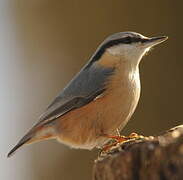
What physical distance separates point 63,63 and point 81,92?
0.90 meters

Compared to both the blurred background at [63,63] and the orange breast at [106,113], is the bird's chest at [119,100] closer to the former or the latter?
the orange breast at [106,113]

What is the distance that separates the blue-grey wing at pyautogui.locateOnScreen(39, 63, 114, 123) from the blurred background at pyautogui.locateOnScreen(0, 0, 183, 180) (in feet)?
1.73

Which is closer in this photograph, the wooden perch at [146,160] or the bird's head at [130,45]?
the wooden perch at [146,160]

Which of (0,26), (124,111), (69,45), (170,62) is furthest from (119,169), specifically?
(0,26)

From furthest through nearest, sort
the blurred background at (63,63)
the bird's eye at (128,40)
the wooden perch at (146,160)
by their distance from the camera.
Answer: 1. the blurred background at (63,63)
2. the bird's eye at (128,40)
3. the wooden perch at (146,160)

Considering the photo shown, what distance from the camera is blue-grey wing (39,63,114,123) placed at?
254 centimetres

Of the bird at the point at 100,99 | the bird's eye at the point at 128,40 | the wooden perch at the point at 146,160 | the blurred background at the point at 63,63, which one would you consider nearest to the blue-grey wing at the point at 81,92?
the bird at the point at 100,99

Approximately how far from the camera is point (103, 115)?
8.07ft

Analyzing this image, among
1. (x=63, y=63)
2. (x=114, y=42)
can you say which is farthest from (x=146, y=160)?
(x=63, y=63)

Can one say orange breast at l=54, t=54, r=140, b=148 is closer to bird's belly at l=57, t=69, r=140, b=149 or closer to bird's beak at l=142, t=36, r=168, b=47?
bird's belly at l=57, t=69, r=140, b=149

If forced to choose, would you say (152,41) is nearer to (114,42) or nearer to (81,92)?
(114,42)

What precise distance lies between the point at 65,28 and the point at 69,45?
0.11m

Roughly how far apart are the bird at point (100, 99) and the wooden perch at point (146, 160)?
70 centimetres

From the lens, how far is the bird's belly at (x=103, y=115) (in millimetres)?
2461
